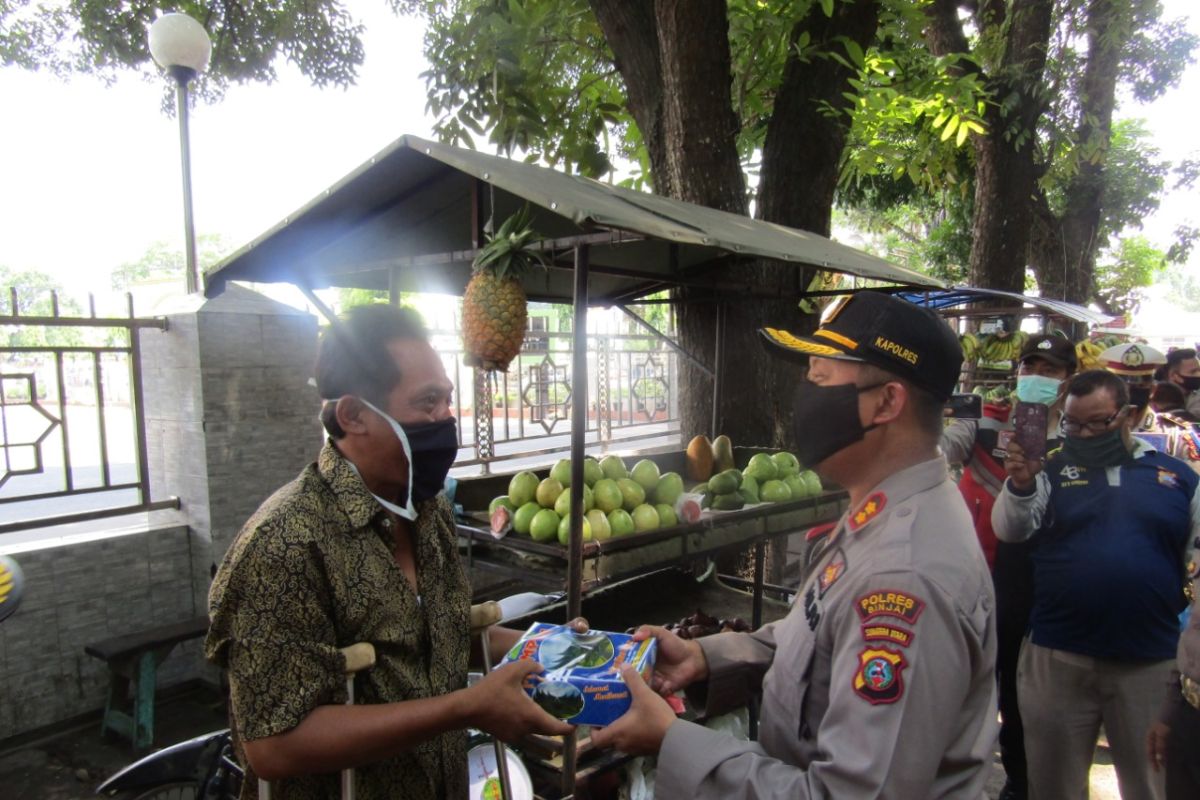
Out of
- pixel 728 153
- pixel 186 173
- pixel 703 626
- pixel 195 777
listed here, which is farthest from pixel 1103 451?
pixel 186 173

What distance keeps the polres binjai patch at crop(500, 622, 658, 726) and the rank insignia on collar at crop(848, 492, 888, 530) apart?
620mm

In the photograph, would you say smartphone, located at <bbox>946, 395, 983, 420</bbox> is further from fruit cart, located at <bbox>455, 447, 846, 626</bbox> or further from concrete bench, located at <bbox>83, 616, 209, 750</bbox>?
concrete bench, located at <bbox>83, 616, 209, 750</bbox>

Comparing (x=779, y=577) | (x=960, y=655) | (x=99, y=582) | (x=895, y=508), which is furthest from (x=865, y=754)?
(x=779, y=577)

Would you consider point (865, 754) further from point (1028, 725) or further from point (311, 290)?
point (311, 290)

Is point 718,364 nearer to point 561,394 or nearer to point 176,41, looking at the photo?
point 561,394

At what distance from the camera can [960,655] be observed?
1.26 metres

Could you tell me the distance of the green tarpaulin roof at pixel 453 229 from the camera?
274 centimetres

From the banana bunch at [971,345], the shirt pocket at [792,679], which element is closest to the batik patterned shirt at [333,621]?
the shirt pocket at [792,679]

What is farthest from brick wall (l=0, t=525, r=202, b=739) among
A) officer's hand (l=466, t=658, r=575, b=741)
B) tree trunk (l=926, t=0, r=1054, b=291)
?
tree trunk (l=926, t=0, r=1054, b=291)

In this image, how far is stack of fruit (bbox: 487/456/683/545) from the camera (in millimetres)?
3297

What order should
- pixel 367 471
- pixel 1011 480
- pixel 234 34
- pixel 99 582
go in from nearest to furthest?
pixel 367 471 < pixel 1011 480 < pixel 99 582 < pixel 234 34

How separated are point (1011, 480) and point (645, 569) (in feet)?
5.29

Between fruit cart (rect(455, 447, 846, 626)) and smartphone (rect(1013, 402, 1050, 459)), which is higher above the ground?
smartphone (rect(1013, 402, 1050, 459))

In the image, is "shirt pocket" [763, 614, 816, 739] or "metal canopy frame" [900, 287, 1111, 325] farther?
"metal canopy frame" [900, 287, 1111, 325]
